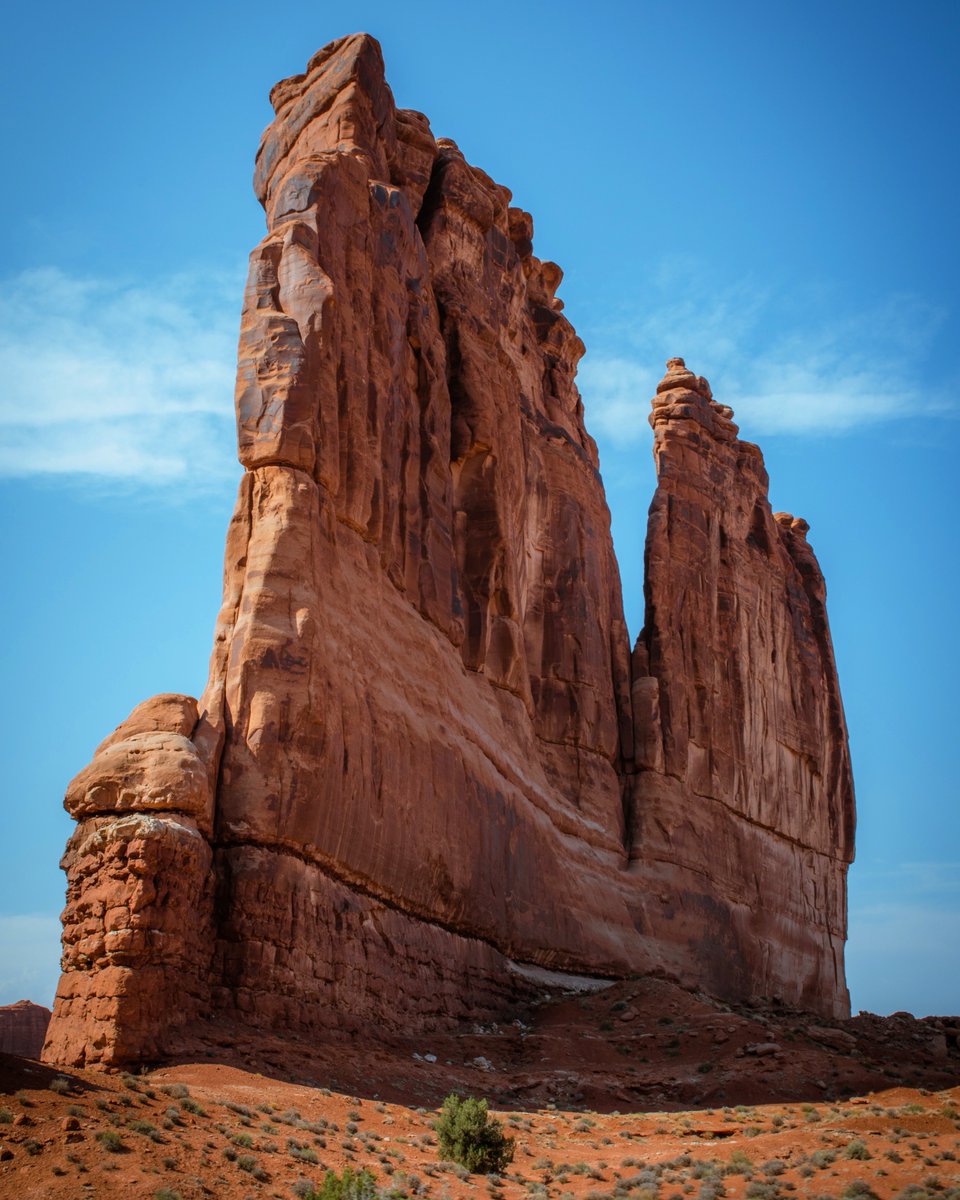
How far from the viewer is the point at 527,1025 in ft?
101

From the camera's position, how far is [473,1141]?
17.7 m

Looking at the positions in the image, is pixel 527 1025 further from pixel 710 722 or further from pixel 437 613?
pixel 710 722

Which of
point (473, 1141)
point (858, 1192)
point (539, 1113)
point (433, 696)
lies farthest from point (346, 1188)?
point (433, 696)

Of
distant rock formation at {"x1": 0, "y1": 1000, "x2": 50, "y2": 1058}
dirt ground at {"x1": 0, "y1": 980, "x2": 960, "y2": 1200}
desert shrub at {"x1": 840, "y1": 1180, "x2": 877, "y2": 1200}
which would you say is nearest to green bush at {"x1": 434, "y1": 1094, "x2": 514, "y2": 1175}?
dirt ground at {"x1": 0, "y1": 980, "x2": 960, "y2": 1200}

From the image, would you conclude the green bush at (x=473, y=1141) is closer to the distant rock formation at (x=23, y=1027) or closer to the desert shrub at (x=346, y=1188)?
the desert shrub at (x=346, y=1188)

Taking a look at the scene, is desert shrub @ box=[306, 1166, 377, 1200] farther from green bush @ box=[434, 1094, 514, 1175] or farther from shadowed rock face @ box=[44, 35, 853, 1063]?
shadowed rock face @ box=[44, 35, 853, 1063]

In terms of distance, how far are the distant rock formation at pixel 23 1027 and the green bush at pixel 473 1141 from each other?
26667 mm

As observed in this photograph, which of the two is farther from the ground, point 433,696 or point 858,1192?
point 433,696

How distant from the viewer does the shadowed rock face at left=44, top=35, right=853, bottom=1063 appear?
73.2ft

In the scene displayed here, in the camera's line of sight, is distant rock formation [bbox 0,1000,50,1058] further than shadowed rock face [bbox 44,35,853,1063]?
Yes

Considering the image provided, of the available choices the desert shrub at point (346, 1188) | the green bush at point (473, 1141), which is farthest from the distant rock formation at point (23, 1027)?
the desert shrub at point (346, 1188)

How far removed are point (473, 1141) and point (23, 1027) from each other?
94.8 feet

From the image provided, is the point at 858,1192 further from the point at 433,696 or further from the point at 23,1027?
the point at 23,1027

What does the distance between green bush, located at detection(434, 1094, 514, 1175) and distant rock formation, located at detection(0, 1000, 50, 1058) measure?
2667 cm
